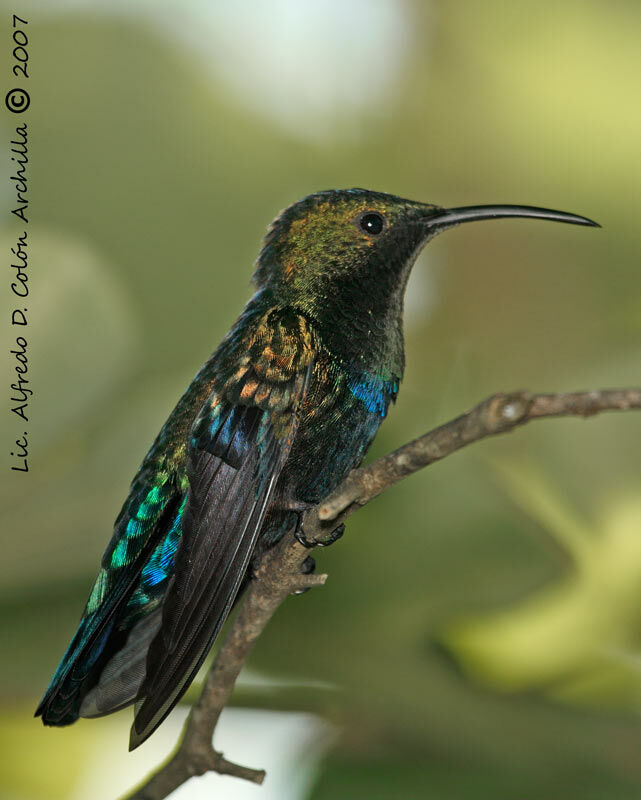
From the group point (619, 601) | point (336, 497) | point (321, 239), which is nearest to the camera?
point (336, 497)

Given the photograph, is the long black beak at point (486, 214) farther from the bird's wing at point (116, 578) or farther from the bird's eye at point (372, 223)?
the bird's wing at point (116, 578)

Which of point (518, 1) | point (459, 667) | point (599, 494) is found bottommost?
point (459, 667)

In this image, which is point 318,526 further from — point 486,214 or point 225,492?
point 486,214

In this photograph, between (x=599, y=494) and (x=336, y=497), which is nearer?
(x=336, y=497)

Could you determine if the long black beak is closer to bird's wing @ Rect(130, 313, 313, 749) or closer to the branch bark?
bird's wing @ Rect(130, 313, 313, 749)

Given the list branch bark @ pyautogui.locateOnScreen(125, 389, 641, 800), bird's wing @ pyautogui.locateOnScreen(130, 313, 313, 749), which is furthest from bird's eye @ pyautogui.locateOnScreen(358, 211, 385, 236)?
branch bark @ pyautogui.locateOnScreen(125, 389, 641, 800)

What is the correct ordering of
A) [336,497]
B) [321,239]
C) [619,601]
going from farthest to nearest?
[619,601] < [321,239] < [336,497]

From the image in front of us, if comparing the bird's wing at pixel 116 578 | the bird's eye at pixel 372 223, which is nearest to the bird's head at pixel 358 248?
the bird's eye at pixel 372 223

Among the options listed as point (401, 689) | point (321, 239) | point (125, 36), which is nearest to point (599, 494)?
point (401, 689)

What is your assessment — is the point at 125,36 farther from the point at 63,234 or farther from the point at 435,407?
the point at 435,407
